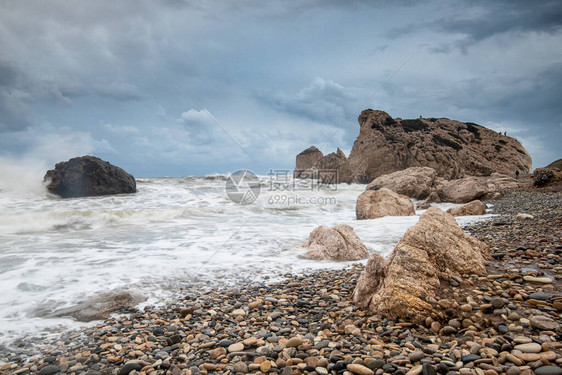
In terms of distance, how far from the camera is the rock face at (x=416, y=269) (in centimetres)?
305

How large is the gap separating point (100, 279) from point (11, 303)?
Answer: 1104 millimetres

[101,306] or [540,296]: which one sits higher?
[540,296]

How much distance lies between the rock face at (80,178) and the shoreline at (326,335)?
17090 millimetres

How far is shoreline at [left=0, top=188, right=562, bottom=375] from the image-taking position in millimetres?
2301

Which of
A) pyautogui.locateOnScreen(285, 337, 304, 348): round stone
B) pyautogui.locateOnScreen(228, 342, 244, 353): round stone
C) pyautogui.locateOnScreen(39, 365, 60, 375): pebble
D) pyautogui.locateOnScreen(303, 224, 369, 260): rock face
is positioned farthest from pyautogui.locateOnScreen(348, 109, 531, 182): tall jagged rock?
pyautogui.locateOnScreen(39, 365, 60, 375): pebble

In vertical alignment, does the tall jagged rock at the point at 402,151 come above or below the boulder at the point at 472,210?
above

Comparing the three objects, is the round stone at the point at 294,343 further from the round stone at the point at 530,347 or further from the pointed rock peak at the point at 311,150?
the pointed rock peak at the point at 311,150

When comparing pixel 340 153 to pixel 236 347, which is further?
pixel 340 153

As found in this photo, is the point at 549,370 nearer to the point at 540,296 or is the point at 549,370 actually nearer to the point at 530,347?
the point at 530,347

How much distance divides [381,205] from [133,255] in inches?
331

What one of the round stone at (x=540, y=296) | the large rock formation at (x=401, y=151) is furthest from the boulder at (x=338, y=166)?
the round stone at (x=540, y=296)

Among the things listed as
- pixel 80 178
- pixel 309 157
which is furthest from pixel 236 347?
pixel 309 157

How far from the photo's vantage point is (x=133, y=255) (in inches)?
259

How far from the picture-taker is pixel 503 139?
4897cm
